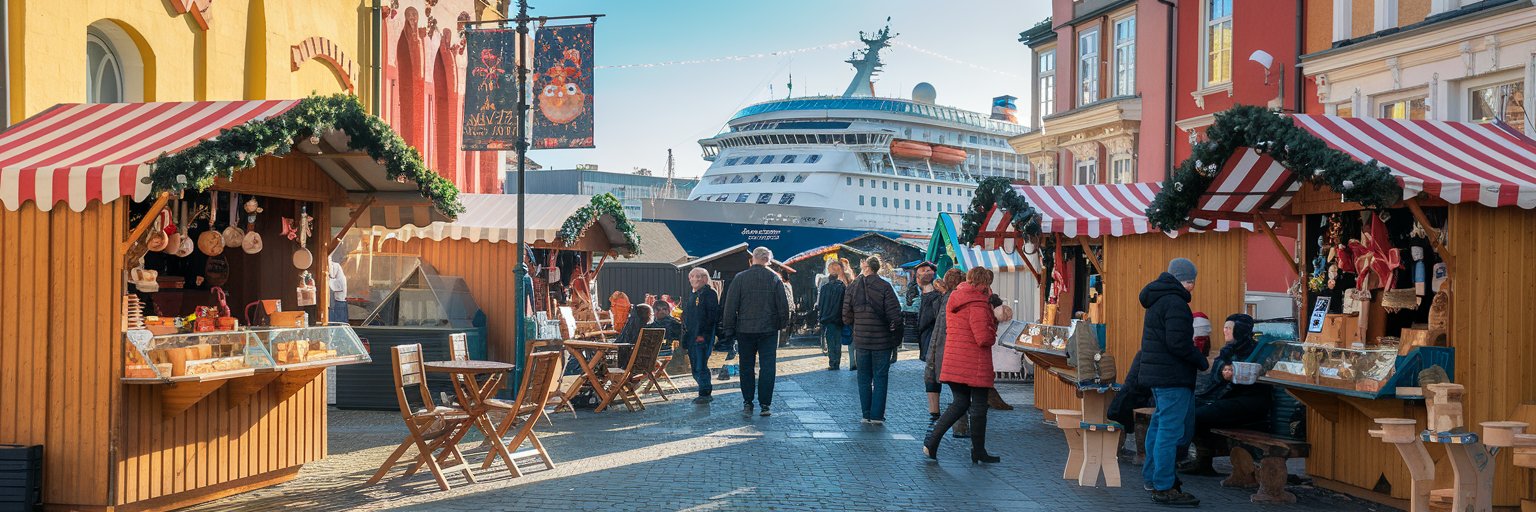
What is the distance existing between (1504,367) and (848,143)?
47.3 m

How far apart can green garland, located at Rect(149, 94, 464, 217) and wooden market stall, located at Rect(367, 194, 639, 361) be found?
6.18 metres

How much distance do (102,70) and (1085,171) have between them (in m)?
18.2

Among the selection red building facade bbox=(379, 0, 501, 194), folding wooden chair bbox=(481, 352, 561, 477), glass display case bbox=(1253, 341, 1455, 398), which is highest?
red building facade bbox=(379, 0, 501, 194)

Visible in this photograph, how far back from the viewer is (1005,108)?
66.4 metres

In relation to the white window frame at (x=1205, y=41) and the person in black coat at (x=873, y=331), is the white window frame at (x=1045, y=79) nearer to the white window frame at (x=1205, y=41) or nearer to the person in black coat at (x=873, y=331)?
the white window frame at (x=1205, y=41)

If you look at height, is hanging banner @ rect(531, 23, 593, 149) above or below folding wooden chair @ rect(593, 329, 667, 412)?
above

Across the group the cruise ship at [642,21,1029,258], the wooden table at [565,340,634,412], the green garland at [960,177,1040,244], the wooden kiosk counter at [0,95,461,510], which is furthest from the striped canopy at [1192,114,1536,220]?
the cruise ship at [642,21,1029,258]

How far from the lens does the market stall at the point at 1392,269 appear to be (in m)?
8.20

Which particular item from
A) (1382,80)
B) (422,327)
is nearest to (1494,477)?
(1382,80)

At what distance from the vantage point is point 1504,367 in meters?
8.24

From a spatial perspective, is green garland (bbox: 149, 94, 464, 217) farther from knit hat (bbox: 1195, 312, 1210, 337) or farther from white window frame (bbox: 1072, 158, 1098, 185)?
white window frame (bbox: 1072, 158, 1098, 185)

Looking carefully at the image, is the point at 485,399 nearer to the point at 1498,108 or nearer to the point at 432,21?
the point at 1498,108

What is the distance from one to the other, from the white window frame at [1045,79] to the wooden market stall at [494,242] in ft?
43.9

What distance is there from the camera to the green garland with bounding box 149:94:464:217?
7477mm
